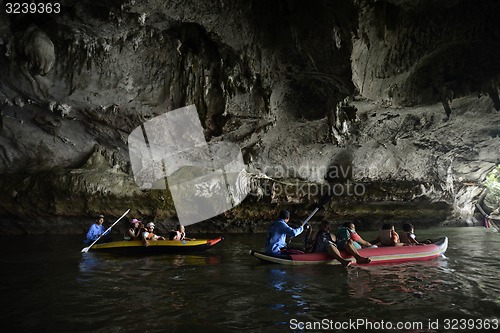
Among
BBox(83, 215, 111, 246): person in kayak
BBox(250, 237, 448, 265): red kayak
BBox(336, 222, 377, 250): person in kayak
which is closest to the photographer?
BBox(250, 237, 448, 265): red kayak

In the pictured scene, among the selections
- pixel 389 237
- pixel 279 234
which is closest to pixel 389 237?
pixel 389 237

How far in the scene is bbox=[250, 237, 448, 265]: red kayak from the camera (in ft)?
21.1

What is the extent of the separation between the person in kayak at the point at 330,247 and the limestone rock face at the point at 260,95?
385 cm

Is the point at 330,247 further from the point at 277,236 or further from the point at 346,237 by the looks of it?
the point at 277,236

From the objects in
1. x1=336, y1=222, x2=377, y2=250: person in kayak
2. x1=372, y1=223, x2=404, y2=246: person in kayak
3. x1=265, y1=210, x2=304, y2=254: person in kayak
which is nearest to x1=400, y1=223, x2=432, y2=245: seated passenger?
x1=372, y1=223, x2=404, y2=246: person in kayak

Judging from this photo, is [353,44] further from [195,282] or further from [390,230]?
[195,282]

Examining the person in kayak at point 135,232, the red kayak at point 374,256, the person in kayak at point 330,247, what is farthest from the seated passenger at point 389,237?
the person in kayak at point 135,232

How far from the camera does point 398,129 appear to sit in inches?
487

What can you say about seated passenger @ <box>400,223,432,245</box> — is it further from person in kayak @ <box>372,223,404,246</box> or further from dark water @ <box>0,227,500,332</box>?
dark water @ <box>0,227,500,332</box>

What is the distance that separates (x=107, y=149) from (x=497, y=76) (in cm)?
1173

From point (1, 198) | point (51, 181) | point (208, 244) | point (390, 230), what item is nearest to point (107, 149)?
point (51, 181)

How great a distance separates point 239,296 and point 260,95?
6653 millimetres

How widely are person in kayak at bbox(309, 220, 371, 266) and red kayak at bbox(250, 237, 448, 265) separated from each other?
111 mm

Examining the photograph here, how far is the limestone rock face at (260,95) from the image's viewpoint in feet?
26.1
